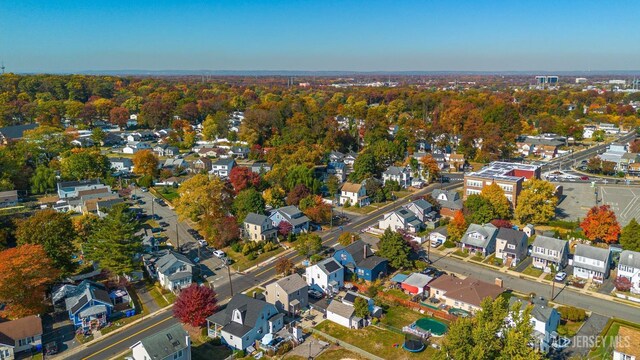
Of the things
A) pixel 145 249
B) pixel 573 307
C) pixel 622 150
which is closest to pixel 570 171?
pixel 622 150

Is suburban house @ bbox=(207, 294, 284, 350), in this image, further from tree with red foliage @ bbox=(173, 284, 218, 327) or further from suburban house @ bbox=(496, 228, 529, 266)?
suburban house @ bbox=(496, 228, 529, 266)

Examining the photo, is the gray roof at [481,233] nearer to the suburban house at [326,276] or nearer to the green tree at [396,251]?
the green tree at [396,251]

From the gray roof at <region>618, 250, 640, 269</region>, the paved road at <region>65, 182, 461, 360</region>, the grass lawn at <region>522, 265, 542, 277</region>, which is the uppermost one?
the gray roof at <region>618, 250, 640, 269</region>

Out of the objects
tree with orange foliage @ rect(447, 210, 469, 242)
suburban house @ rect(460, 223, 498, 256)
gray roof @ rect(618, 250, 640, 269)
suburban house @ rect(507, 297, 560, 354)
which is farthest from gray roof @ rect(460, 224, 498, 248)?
suburban house @ rect(507, 297, 560, 354)

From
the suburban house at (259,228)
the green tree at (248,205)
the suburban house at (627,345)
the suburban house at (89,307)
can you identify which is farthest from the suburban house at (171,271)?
the suburban house at (627,345)

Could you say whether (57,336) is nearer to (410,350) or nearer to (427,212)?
(410,350)

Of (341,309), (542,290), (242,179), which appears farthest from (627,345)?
(242,179)
